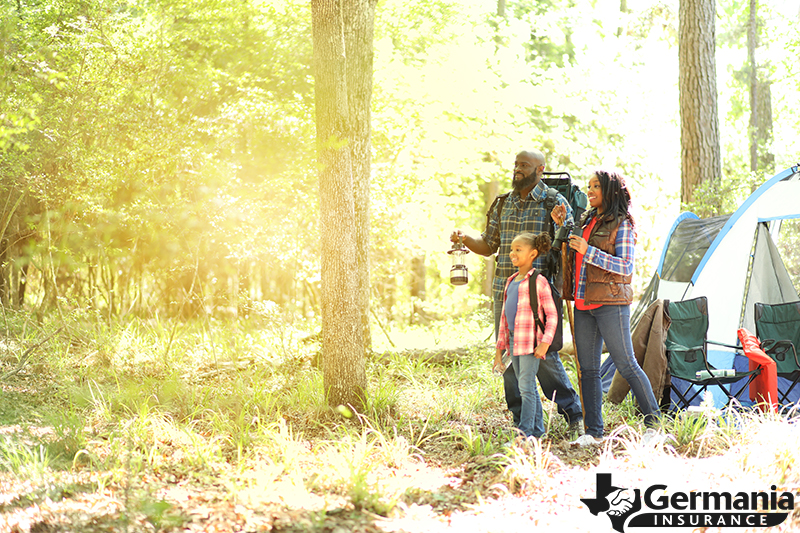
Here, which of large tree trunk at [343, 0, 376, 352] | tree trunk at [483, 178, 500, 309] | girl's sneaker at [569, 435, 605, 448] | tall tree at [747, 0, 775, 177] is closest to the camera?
girl's sneaker at [569, 435, 605, 448]

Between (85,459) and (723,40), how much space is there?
1689 cm

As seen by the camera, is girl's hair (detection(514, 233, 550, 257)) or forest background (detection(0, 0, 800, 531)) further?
girl's hair (detection(514, 233, 550, 257))

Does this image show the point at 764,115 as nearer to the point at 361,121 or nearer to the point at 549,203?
the point at 361,121

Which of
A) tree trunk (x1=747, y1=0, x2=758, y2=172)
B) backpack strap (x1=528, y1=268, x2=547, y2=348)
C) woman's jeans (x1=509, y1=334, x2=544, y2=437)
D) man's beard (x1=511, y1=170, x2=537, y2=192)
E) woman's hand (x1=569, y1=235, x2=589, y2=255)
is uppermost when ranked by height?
tree trunk (x1=747, y1=0, x2=758, y2=172)

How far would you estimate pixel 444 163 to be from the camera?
32.8 ft

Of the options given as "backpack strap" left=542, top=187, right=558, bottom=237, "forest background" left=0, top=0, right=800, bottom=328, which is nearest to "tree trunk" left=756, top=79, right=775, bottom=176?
"forest background" left=0, top=0, right=800, bottom=328

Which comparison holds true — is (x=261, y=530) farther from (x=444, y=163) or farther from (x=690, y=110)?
(x=444, y=163)

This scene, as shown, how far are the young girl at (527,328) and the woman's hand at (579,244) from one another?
198 millimetres

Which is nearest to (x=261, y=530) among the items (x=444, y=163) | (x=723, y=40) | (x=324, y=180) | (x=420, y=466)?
(x=420, y=466)

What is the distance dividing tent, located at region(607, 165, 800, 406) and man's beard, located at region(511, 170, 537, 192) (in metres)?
1.92

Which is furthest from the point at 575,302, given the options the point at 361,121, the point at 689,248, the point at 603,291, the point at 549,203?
the point at 361,121

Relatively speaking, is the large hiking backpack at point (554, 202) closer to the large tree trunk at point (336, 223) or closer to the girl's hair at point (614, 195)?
the girl's hair at point (614, 195)

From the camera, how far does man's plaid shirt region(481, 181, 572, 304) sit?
414 cm

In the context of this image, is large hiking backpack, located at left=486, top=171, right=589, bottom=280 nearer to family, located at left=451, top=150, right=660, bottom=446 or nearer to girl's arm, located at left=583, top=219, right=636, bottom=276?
family, located at left=451, top=150, right=660, bottom=446
